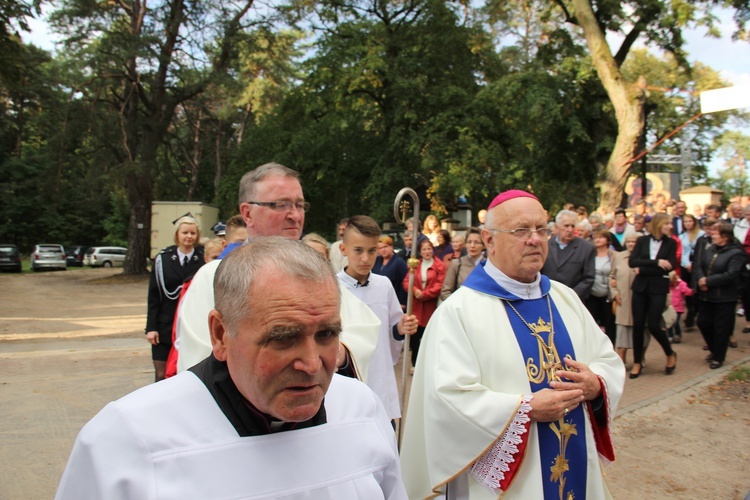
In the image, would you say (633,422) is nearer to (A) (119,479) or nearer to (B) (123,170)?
(A) (119,479)

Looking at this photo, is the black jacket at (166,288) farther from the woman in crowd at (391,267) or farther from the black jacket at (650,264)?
the black jacket at (650,264)

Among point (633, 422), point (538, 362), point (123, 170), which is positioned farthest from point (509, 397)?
point (123, 170)

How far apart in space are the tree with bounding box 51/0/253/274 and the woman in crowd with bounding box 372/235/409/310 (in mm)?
17632

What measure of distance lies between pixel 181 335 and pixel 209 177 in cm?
3944

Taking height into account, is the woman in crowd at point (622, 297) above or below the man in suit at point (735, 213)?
below

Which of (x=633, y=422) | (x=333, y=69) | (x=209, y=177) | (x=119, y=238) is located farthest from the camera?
(x=119, y=238)

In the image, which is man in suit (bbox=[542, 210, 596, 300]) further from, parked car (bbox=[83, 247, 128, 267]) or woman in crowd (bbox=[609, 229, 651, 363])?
parked car (bbox=[83, 247, 128, 267])

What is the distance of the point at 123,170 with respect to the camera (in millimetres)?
22484

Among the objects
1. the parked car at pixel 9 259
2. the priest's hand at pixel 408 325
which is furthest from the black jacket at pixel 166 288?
the parked car at pixel 9 259

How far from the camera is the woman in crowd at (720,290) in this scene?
786 cm

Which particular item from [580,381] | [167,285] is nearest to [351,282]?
[580,381]

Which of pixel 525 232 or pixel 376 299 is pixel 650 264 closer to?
pixel 376 299

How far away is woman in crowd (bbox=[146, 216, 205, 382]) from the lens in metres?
5.99

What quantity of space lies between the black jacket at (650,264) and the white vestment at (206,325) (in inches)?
202
